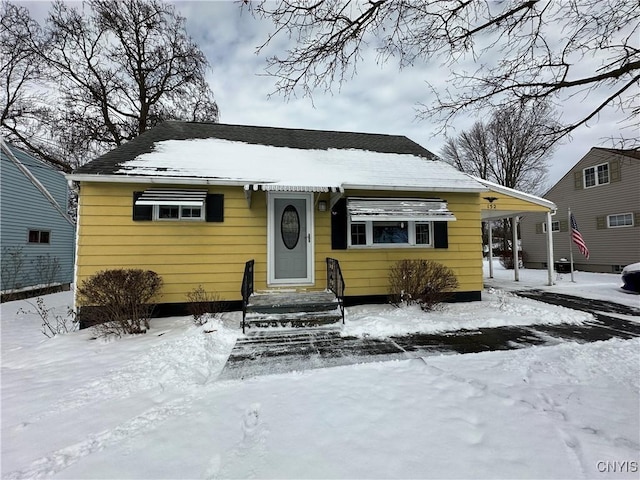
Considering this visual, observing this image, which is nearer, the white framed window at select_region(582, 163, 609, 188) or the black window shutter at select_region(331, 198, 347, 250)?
the black window shutter at select_region(331, 198, 347, 250)

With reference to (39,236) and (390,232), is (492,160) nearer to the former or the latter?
(390,232)

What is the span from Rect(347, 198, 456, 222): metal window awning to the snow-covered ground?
10.4 feet

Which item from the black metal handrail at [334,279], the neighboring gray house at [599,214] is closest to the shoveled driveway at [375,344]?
the black metal handrail at [334,279]

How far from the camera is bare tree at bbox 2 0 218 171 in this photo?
11534mm

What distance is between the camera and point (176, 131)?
25.8ft

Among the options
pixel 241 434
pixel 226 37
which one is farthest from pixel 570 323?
pixel 226 37

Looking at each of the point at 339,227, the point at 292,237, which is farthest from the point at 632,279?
the point at 292,237

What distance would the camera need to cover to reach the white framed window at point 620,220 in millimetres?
13102

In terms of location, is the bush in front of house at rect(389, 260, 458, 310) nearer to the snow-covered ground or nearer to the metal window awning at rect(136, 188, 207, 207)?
the snow-covered ground

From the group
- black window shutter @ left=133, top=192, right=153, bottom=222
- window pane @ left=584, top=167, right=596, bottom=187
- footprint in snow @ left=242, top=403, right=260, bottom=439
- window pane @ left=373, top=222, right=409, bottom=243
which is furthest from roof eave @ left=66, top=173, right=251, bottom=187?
window pane @ left=584, top=167, right=596, bottom=187

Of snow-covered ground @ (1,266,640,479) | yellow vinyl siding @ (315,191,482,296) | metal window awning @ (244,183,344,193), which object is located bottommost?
snow-covered ground @ (1,266,640,479)

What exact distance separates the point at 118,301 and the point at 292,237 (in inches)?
133

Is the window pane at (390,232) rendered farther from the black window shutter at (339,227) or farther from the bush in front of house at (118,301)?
the bush in front of house at (118,301)

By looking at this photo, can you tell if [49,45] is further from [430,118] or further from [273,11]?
[430,118]
